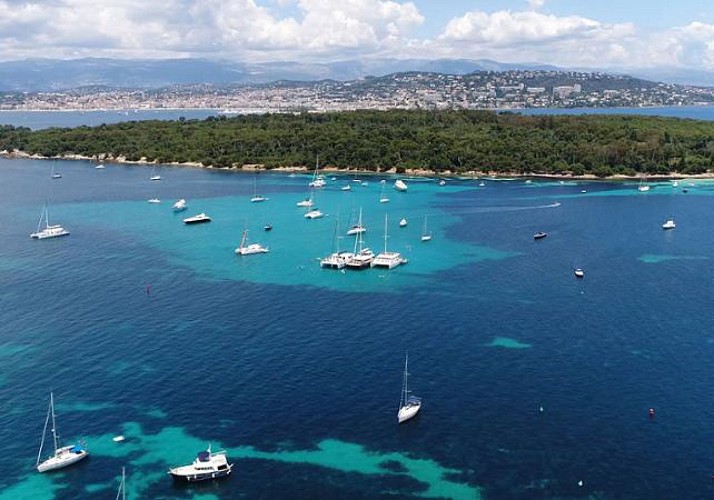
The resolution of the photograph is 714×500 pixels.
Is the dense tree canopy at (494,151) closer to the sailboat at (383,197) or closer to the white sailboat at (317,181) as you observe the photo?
the white sailboat at (317,181)

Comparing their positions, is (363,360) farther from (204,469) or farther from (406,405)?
(204,469)

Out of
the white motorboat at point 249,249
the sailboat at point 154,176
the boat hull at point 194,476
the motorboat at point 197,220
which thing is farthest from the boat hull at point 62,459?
the sailboat at point 154,176

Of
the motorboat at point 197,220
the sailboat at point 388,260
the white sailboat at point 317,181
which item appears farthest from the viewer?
the white sailboat at point 317,181

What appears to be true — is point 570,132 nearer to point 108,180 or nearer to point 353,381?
point 108,180

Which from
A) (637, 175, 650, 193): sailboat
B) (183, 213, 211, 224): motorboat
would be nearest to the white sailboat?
(183, 213, 211, 224): motorboat

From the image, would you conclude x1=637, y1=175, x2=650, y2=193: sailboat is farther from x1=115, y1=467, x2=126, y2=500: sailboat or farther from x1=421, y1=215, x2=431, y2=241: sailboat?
x1=115, y1=467, x2=126, y2=500: sailboat

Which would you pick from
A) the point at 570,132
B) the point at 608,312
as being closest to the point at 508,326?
the point at 608,312
